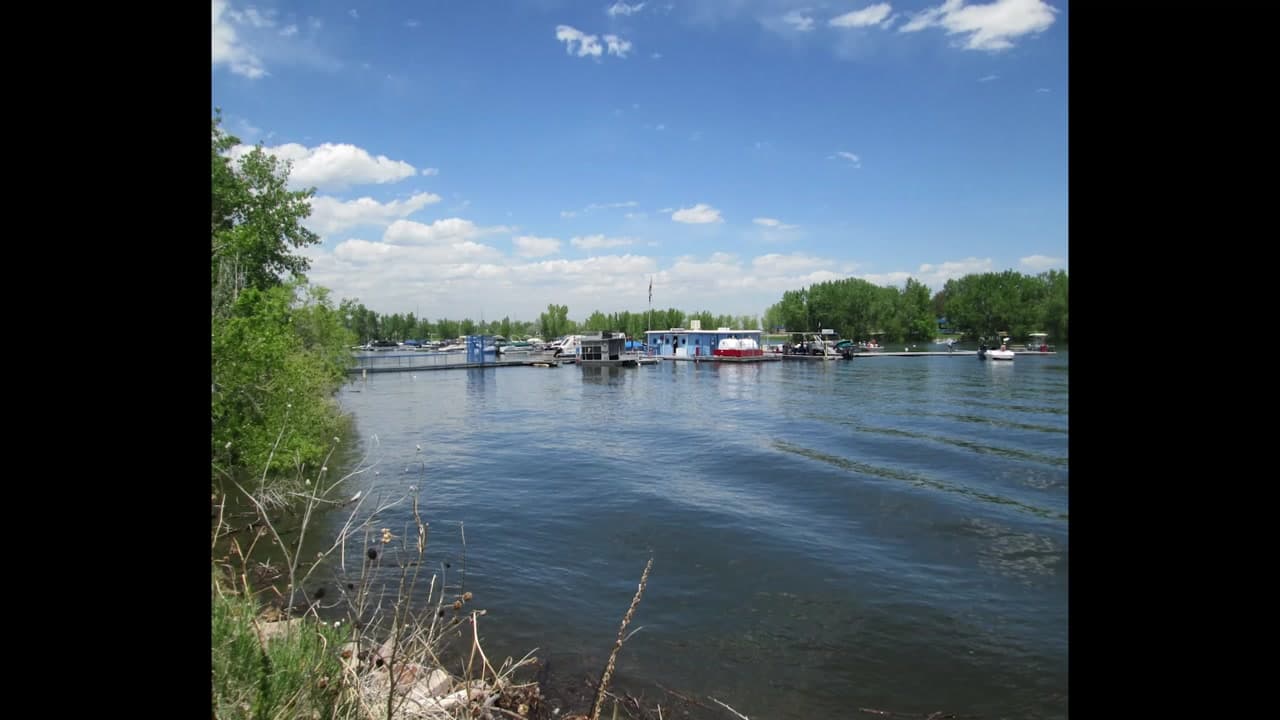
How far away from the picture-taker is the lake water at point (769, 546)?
8539 millimetres

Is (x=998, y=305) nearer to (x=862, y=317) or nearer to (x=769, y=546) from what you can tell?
(x=862, y=317)

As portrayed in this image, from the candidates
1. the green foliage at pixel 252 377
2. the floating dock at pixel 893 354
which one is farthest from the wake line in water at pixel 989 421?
Answer: the floating dock at pixel 893 354

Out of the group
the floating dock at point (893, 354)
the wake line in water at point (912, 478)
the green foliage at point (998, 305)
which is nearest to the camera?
the wake line in water at point (912, 478)

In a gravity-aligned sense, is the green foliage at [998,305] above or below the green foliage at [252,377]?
above

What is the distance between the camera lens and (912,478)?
20.6m

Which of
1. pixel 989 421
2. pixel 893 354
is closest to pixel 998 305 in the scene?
pixel 893 354

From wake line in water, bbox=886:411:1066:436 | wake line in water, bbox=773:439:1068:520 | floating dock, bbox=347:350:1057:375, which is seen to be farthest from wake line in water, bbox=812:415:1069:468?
floating dock, bbox=347:350:1057:375

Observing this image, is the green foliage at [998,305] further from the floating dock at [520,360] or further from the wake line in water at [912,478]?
the wake line in water at [912,478]

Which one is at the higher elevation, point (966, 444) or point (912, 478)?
point (966, 444)

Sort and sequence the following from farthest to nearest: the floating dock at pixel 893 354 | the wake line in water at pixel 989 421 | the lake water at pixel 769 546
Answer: the floating dock at pixel 893 354 → the wake line in water at pixel 989 421 → the lake water at pixel 769 546

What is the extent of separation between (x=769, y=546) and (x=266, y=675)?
11.4 m

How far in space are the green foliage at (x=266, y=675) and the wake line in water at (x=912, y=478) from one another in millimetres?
17676
